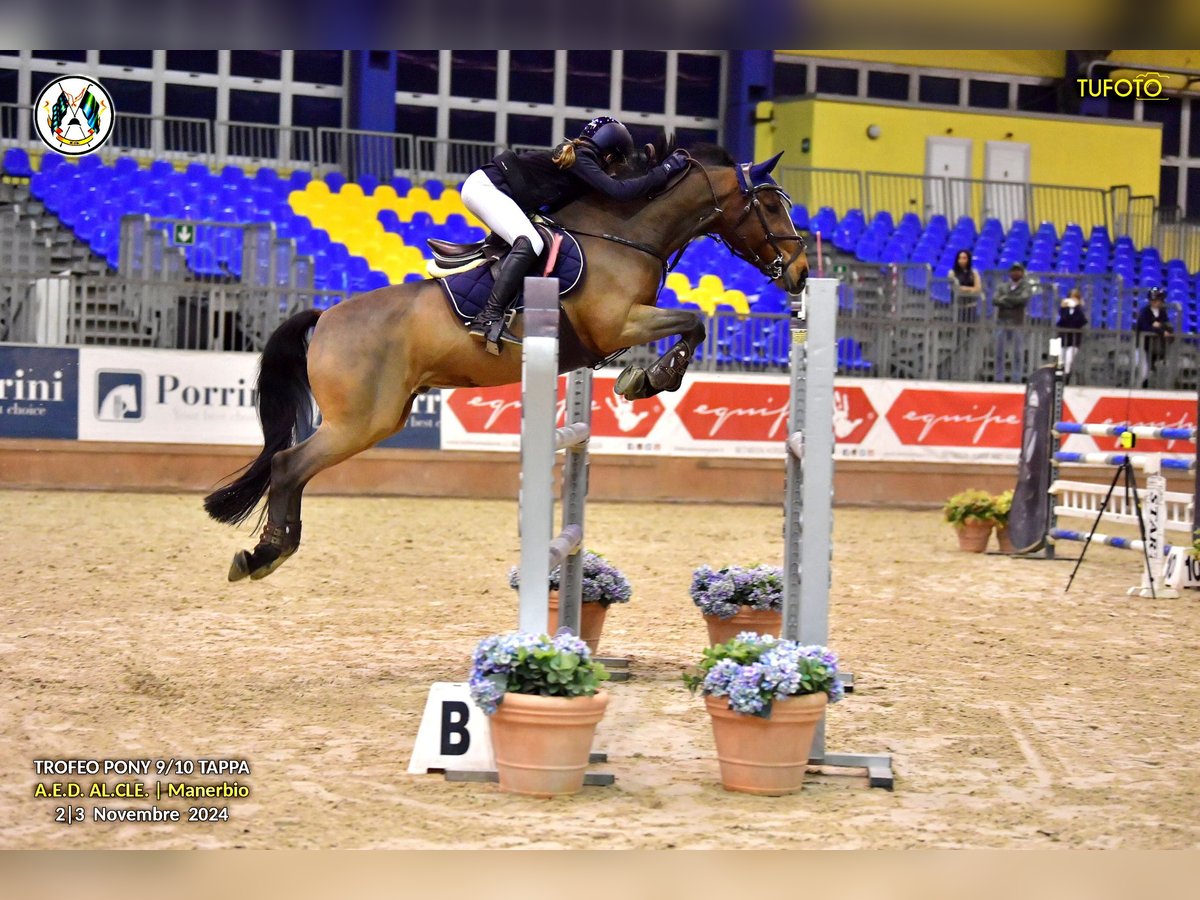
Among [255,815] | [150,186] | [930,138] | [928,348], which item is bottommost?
[255,815]

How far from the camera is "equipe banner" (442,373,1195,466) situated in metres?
14.7

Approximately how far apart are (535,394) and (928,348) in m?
12.3

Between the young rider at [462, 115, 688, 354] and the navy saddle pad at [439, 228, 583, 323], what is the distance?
5 cm

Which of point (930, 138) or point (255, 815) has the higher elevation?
point (930, 138)

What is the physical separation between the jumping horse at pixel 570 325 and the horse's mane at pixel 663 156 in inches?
0.4

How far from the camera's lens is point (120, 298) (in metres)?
13.7

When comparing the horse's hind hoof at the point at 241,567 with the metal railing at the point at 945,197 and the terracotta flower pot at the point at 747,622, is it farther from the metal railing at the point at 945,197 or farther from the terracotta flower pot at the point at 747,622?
the metal railing at the point at 945,197

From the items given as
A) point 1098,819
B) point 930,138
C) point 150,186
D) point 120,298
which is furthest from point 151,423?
point 930,138

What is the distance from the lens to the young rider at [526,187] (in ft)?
18.0

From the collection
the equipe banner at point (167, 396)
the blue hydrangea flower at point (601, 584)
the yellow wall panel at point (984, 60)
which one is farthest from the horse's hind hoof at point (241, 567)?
the yellow wall panel at point (984, 60)

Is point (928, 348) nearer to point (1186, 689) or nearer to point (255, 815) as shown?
point (1186, 689)

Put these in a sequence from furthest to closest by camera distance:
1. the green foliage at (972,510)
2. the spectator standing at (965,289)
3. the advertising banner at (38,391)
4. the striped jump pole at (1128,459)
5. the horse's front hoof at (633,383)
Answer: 1. the spectator standing at (965,289)
2. the advertising banner at (38,391)
3. the green foliage at (972,510)
4. the striped jump pole at (1128,459)
5. the horse's front hoof at (633,383)

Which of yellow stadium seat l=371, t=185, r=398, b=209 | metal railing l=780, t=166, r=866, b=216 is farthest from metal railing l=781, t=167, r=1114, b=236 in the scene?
yellow stadium seat l=371, t=185, r=398, b=209

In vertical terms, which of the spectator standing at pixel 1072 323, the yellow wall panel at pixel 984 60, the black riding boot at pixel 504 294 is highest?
the yellow wall panel at pixel 984 60
